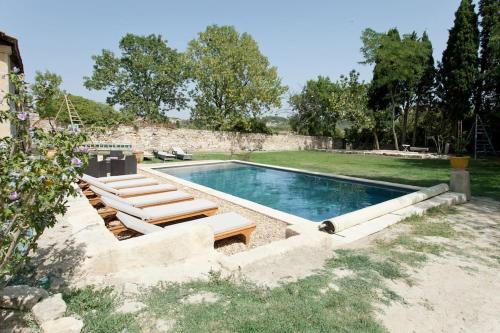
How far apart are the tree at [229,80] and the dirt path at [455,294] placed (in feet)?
79.6

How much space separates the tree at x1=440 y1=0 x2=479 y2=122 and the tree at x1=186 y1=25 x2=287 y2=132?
13.9 m

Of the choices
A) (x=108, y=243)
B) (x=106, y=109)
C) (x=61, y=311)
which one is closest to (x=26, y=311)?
(x=61, y=311)

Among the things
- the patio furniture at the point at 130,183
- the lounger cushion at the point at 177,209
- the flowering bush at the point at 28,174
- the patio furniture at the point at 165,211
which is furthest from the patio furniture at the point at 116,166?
the flowering bush at the point at 28,174

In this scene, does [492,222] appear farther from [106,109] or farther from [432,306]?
[106,109]

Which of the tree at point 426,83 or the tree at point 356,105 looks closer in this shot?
the tree at point 426,83

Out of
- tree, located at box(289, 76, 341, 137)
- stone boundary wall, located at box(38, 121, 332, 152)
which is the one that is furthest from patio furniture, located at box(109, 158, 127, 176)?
tree, located at box(289, 76, 341, 137)

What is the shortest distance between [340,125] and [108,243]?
34.8 metres

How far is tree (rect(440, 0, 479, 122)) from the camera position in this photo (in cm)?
2197

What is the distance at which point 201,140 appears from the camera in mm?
24844

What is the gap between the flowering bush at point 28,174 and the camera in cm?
181

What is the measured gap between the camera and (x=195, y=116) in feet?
95.3

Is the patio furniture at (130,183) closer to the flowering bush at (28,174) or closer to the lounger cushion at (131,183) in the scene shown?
the lounger cushion at (131,183)

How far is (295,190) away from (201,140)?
15706mm

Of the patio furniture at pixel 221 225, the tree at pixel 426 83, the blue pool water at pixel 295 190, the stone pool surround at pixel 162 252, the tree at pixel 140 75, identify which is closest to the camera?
the stone pool surround at pixel 162 252
